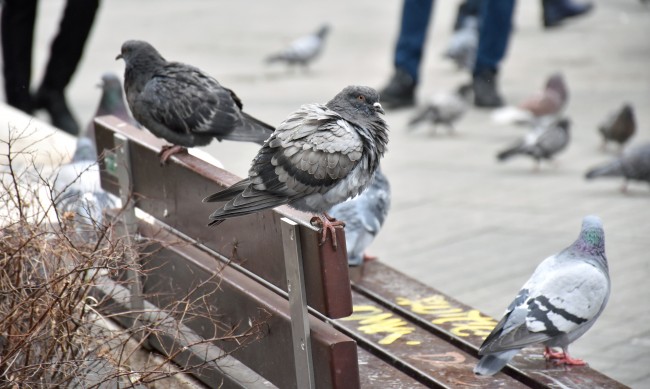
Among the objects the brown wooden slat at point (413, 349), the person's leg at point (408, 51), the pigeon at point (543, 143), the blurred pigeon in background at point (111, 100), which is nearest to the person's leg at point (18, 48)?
the blurred pigeon in background at point (111, 100)

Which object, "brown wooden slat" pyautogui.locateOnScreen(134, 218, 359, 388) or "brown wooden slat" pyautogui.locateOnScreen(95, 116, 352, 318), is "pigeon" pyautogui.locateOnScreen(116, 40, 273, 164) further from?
"brown wooden slat" pyautogui.locateOnScreen(134, 218, 359, 388)

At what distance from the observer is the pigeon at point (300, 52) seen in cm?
1170

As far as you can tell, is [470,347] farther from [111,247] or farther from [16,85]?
[16,85]

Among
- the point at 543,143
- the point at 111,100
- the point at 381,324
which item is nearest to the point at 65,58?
the point at 111,100

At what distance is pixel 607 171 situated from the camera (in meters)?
7.70

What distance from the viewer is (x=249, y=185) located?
336 cm

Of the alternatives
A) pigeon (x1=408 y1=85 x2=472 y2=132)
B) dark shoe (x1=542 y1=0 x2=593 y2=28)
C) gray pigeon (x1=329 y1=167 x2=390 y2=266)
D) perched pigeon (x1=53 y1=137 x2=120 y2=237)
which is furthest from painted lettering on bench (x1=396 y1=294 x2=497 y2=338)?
dark shoe (x1=542 y1=0 x2=593 y2=28)

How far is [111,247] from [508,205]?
15.1ft

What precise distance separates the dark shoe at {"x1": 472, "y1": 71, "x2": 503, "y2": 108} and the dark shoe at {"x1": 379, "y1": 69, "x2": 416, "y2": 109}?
605mm

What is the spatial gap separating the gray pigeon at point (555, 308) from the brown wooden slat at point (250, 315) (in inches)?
25.6

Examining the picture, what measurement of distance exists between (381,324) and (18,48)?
18.0 ft

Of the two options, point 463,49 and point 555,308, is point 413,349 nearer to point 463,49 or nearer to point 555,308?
point 555,308

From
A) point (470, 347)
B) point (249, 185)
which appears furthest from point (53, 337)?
point (470, 347)

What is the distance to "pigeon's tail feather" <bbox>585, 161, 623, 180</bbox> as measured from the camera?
7.67 metres
